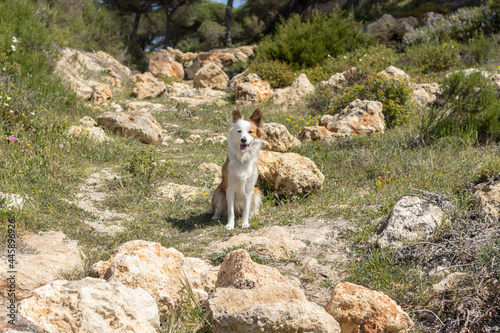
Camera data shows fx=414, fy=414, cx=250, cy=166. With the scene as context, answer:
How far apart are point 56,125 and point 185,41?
Answer: 92.0ft

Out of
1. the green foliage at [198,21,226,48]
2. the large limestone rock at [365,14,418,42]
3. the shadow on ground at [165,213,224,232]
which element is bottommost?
the shadow on ground at [165,213,224,232]

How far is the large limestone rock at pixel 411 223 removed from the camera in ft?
13.2

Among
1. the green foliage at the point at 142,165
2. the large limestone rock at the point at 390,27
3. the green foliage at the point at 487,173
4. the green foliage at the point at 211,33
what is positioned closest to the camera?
the green foliage at the point at 487,173

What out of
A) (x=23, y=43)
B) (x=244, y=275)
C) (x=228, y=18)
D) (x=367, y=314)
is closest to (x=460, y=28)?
(x=23, y=43)

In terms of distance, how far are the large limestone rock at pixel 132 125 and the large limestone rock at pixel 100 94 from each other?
2692 millimetres

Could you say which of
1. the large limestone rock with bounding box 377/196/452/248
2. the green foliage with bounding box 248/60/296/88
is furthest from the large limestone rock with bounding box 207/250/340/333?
the green foliage with bounding box 248/60/296/88

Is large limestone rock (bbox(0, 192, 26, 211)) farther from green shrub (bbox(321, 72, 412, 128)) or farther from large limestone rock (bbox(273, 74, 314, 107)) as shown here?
large limestone rock (bbox(273, 74, 314, 107))

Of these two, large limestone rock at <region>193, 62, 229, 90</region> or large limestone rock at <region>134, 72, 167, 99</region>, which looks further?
large limestone rock at <region>193, 62, 229, 90</region>

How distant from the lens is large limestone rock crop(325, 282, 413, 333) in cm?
281

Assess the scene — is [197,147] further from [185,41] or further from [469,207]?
[185,41]

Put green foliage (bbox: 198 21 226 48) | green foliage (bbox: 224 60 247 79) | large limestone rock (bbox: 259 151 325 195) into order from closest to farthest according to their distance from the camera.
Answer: large limestone rock (bbox: 259 151 325 195), green foliage (bbox: 224 60 247 79), green foliage (bbox: 198 21 226 48)

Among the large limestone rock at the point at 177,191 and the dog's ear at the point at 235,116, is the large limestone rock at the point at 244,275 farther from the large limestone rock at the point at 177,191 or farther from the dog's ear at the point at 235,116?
the large limestone rock at the point at 177,191

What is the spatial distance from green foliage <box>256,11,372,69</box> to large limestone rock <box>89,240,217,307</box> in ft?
39.8

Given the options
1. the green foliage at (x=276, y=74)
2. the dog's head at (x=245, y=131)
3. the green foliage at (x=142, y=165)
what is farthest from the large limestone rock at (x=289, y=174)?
the green foliage at (x=276, y=74)
